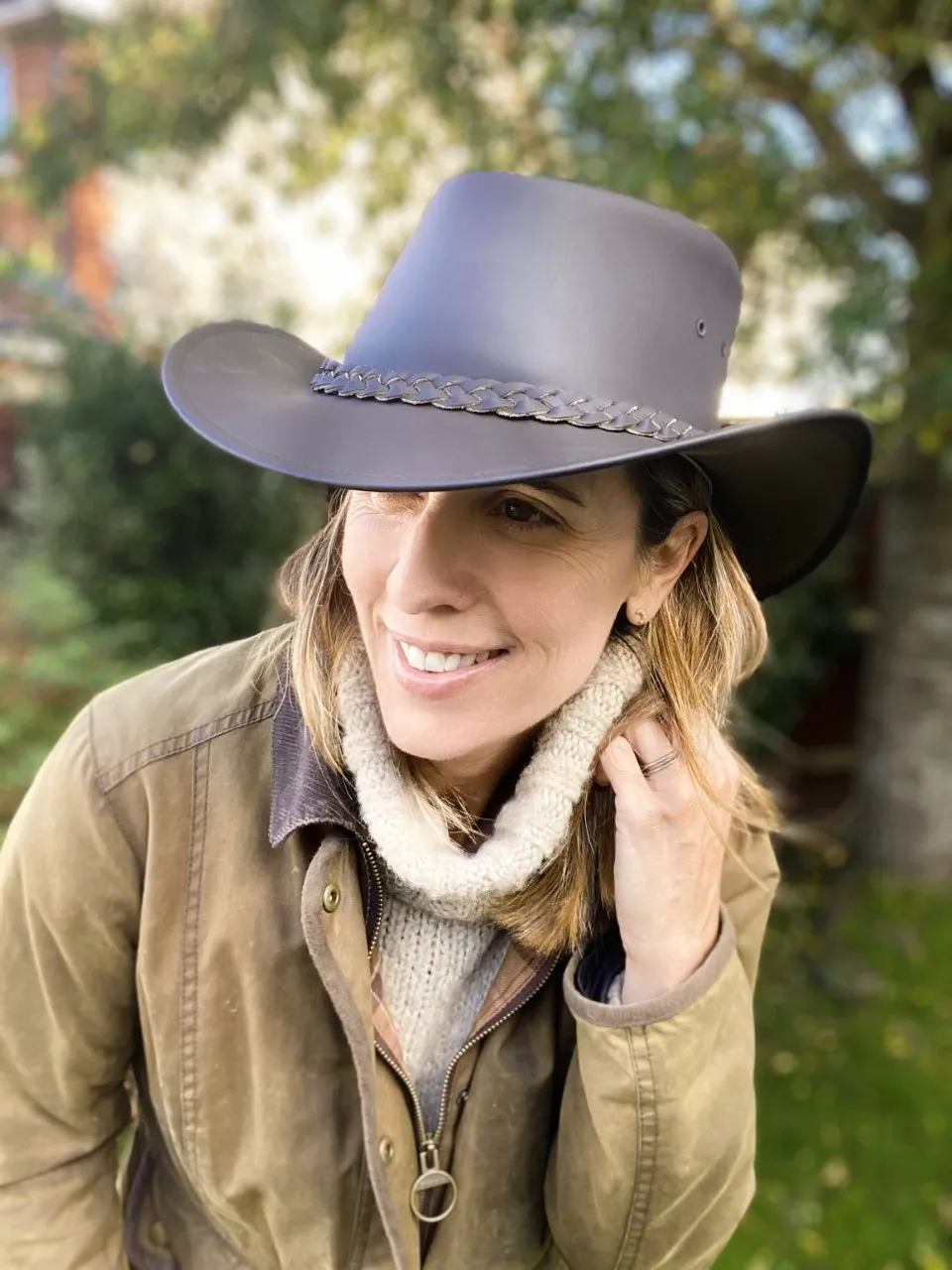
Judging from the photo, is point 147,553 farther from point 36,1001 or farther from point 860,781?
point 860,781

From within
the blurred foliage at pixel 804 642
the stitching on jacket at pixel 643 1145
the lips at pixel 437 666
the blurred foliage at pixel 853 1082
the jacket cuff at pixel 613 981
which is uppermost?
the lips at pixel 437 666

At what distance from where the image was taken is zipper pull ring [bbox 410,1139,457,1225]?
4.69ft

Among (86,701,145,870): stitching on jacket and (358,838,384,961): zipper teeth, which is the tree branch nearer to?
(358,838,384,961): zipper teeth

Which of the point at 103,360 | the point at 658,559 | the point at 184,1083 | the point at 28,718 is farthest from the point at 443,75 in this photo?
the point at 184,1083

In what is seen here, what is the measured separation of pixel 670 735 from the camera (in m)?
1.52

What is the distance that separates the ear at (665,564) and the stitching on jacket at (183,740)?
1.95 feet

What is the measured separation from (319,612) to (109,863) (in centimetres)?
48

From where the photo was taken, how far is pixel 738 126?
341 centimetres

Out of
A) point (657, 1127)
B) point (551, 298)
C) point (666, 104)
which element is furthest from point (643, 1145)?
point (666, 104)

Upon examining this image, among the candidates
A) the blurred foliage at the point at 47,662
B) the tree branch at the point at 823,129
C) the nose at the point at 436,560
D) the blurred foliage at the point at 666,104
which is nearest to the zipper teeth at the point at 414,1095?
the nose at the point at 436,560

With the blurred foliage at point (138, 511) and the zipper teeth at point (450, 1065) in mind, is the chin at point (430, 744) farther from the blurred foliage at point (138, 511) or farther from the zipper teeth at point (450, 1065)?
the blurred foliage at point (138, 511)

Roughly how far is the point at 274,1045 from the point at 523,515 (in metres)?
0.85

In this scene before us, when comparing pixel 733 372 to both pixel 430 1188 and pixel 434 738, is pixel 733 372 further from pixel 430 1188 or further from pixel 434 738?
pixel 430 1188

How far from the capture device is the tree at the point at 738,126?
11.0ft
